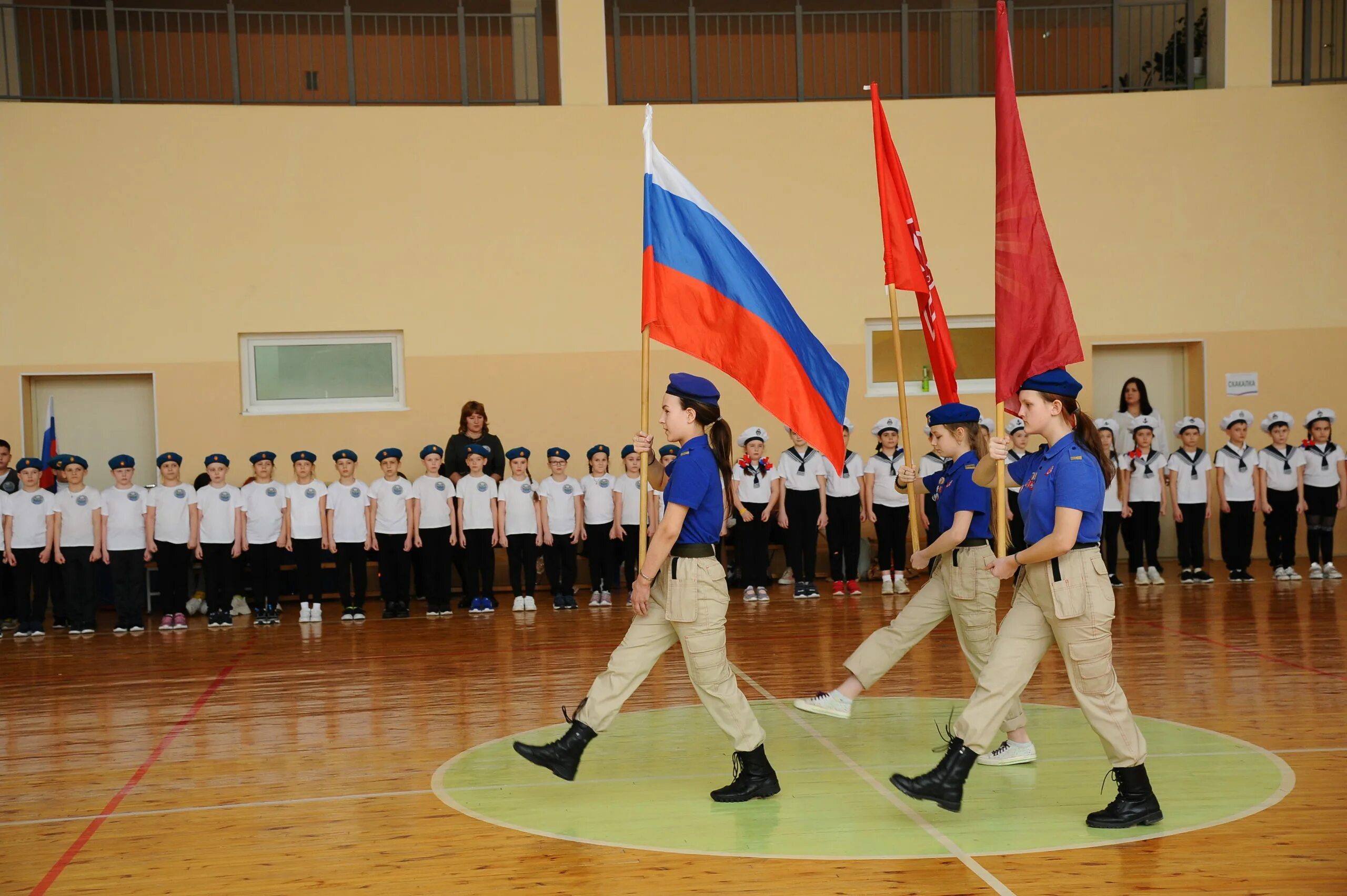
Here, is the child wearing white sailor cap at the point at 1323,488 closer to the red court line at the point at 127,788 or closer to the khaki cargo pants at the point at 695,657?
the khaki cargo pants at the point at 695,657

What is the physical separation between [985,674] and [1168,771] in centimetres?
120

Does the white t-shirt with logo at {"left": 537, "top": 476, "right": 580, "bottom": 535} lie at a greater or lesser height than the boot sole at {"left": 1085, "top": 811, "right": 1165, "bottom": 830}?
greater

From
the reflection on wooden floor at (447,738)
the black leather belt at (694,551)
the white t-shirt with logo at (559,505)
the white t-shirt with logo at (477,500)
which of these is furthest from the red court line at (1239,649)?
the white t-shirt with logo at (477,500)

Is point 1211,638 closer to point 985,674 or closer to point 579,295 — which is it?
point 985,674

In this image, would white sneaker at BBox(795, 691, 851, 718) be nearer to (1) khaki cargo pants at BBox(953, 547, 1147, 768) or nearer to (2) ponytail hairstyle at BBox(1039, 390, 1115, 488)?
(1) khaki cargo pants at BBox(953, 547, 1147, 768)

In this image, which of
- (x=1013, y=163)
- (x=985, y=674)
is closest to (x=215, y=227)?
(x=1013, y=163)

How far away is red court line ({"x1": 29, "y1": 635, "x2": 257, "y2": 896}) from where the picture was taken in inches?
155

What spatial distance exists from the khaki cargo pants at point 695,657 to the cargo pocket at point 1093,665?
46.2 inches

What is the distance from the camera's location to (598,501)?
11.4 metres

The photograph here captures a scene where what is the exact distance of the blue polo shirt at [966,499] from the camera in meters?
5.27

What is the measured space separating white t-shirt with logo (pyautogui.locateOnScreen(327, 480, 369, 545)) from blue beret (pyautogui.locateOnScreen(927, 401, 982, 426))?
6761 mm

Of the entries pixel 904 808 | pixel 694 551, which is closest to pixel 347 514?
pixel 694 551

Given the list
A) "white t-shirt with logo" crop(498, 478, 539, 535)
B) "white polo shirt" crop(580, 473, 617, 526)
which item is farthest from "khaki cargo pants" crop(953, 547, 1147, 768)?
"white polo shirt" crop(580, 473, 617, 526)

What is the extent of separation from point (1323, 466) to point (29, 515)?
11.8 metres
